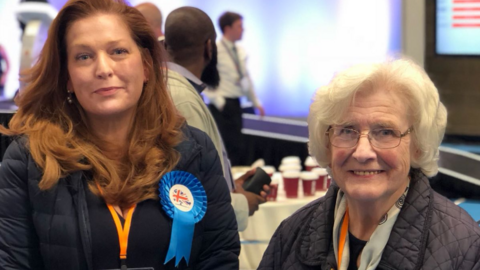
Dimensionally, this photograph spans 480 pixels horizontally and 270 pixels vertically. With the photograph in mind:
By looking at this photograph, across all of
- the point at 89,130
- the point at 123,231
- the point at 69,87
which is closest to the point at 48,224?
the point at 123,231

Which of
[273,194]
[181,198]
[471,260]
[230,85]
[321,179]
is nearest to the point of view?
[471,260]

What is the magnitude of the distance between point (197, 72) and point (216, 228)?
120cm

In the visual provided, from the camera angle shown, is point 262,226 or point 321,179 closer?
point 262,226

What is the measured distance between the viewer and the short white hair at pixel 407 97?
1.85 m

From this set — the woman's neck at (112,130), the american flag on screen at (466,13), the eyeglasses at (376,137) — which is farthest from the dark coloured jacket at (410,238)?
the american flag on screen at (466,13)

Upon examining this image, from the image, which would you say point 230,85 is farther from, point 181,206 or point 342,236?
point 342,236

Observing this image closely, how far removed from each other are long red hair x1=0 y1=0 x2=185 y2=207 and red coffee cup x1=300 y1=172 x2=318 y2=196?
2.05 meters

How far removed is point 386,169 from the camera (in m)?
1.85

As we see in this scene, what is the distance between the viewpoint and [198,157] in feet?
7.09

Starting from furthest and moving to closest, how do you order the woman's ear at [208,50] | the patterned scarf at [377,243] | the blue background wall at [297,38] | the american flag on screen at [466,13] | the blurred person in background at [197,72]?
the blue background wall at [297,38], the american flag on screen at [466,13], the woman's ear at [208,50], the blurred person in background at [197,72], the patterned scarf at [377,243]

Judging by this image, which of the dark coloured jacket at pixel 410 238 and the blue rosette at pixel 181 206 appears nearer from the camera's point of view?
the dark coloured jacket at pixel 410 238

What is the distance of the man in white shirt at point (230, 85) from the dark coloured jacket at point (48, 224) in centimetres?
539

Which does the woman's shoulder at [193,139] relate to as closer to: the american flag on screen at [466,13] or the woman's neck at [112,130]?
the woman's neck at [112,130]

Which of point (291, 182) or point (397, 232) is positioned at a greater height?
point (397, 232)
